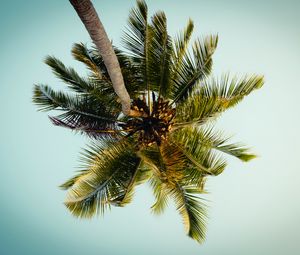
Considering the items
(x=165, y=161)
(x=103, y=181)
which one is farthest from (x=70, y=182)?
(x=165, y=161)

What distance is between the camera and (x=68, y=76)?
10.8m

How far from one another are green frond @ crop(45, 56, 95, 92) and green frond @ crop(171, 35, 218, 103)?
2.33 meters

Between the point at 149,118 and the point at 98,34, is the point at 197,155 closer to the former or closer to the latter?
the point at 149,118

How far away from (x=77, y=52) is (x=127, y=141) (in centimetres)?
275

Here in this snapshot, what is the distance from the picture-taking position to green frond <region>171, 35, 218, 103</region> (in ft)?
32.1

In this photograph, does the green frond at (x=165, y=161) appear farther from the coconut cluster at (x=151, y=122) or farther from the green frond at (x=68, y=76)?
the green frond at (x=68, y=76)

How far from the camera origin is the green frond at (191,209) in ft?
32.1

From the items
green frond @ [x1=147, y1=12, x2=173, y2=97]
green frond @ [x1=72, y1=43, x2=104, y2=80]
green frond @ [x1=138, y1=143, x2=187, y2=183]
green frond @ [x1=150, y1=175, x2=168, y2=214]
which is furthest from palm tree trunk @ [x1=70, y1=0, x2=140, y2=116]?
green frond @ [x1=150, y1=175, x2=168, y2=214]

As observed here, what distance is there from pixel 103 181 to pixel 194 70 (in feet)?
11.9

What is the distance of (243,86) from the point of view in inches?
378

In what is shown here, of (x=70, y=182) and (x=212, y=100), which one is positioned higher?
(x=212, y=100)

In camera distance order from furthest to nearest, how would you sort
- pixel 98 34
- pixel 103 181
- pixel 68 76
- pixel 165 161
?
1. pixel 68 76
2. pixel 103 181
3. pixel 165 161
4. pixel 98 34

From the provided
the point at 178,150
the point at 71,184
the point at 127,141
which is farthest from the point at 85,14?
the point at 71,184

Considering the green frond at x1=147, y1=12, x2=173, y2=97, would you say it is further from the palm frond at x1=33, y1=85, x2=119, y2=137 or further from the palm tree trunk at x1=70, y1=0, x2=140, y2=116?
the palm tree trunk at x1=70, y1=0, x2=140, y2=116
